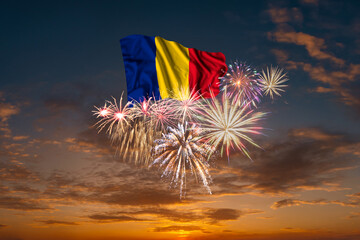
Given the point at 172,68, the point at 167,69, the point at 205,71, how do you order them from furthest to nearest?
the point at 205,71
the point at 172,68
the point at 167,69

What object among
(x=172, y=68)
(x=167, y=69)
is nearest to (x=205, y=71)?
(x=172, y=68)

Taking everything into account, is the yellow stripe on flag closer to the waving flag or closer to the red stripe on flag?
the waving flag

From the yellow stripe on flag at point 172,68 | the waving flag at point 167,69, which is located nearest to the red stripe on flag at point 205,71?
the waving flag at point 167,69

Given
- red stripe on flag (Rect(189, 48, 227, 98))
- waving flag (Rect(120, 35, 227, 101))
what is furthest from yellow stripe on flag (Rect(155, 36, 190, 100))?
red stripe on flag (Rect(189, 48, 227, 98))

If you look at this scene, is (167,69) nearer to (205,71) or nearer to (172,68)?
(172,68)

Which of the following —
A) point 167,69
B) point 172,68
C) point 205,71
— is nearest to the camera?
point 167,69

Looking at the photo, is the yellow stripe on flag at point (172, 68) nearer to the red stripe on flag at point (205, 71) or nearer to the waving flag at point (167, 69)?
the waving flag at point (167, 69)

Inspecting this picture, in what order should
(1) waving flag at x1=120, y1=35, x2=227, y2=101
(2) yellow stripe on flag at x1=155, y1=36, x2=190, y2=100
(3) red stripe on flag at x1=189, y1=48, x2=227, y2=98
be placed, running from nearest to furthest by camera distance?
(1) waving flag at x1=120, y1=35, x2=227, y2=101
(2) yellow stripe on flag at x1=155, y1=36, x2=190, y2=100
(3) red stripe on flag at x1=189, y1=48, x2=227, y2=98
